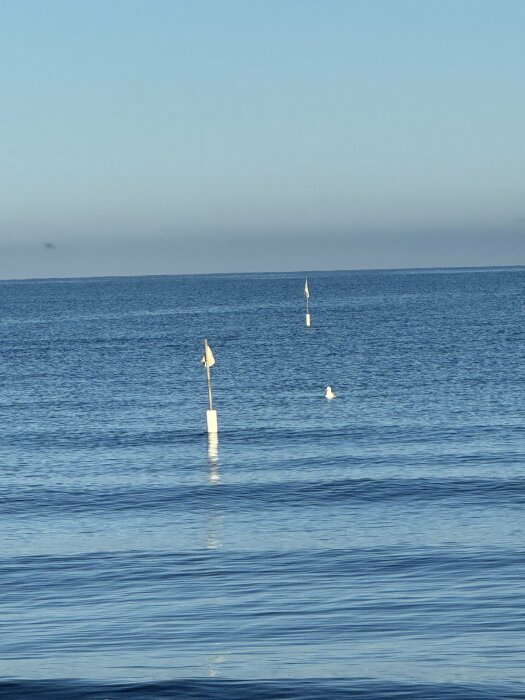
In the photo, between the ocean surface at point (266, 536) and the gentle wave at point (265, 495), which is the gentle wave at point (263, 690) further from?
the gentle wave at point (265, 495)

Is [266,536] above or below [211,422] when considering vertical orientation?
below

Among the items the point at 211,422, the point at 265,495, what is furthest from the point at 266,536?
the point at 211,422

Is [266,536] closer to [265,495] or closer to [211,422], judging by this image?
[265,495]

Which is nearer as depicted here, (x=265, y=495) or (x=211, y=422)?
(x=265, y=495)

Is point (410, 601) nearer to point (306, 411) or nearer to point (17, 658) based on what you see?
point (17, 658)

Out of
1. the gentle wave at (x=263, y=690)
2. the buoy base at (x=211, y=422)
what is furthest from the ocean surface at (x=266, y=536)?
the buoy base at (x=211, y=422)

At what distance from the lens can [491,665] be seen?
23391 mm

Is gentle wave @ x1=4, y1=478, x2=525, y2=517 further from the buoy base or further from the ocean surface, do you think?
the buoy base

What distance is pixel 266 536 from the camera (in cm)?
3978

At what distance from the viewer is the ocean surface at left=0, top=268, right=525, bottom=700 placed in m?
23.9

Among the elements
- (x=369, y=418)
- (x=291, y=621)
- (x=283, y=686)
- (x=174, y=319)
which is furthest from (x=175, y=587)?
(x=174, y=319)

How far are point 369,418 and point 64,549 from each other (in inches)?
1295

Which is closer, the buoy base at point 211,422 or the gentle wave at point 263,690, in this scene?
the gentle wave at point 263,690

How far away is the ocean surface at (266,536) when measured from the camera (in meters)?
23.9
